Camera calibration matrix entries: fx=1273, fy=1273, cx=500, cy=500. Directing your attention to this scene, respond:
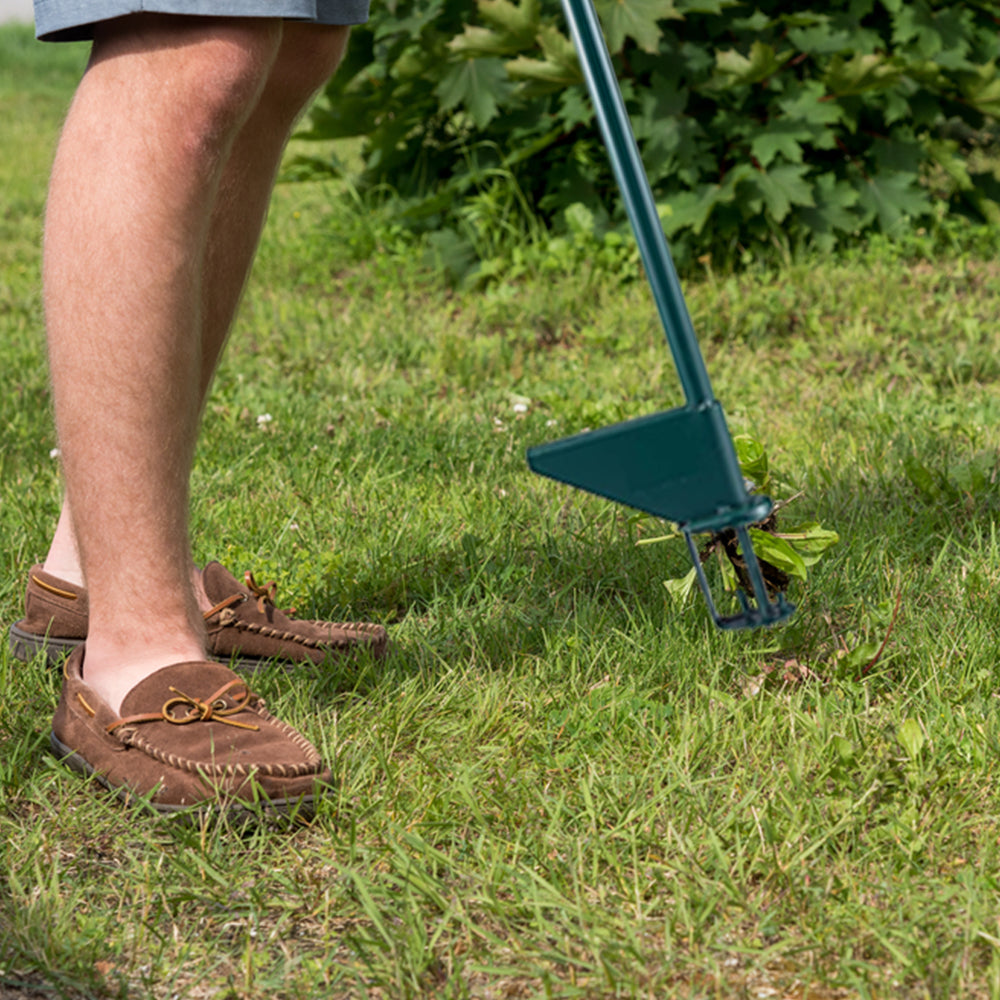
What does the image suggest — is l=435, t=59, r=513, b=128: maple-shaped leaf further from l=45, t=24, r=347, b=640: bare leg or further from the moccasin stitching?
the moccasin stitching

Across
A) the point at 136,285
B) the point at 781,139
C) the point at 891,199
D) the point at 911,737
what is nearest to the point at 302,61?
the point at 136,285

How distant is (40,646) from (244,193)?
0.77m

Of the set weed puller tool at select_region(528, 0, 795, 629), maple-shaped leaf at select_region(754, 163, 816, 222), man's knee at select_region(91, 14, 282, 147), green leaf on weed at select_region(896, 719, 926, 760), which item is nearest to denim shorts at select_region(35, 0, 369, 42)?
man's knee at select_region(91, 14, 282, 147)

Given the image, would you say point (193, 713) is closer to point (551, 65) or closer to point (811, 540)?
point (811, 540)

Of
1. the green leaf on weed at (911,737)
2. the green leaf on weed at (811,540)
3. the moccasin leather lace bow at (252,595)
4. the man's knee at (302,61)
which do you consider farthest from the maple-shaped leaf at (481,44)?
the green leaf on weed at (911,737)

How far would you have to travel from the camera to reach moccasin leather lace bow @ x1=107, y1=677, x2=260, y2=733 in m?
1.64

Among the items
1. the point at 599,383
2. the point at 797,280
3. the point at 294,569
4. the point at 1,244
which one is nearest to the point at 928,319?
the point at 797,280

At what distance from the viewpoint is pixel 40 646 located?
77.4 inches

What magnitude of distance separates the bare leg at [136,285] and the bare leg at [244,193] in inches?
10.8

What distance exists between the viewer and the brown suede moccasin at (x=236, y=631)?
76.9 inches

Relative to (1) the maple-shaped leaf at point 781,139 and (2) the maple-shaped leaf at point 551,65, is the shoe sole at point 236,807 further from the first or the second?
(1) the maple-shaped leaf at point 781,139

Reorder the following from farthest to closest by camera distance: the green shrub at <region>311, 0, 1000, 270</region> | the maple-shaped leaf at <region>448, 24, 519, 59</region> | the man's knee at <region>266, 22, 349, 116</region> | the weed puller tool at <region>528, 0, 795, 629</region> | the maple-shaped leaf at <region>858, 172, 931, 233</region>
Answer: the maple-shaped leaf at <region>858, 172, 931, 233</region> < the green shrub at <region>311, 0, 1000, 270</region> < the maple-shaped leaf at <region>448, 24, 519, 59</region> < the man's knee at <region>266, 22, 349, 116</region> < the weed puller tool at <region>528, 0, 795, 629</region>

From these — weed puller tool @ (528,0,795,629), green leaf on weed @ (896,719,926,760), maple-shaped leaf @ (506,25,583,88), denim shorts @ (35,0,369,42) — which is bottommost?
green leaf on weed @ (896,719,926,760)

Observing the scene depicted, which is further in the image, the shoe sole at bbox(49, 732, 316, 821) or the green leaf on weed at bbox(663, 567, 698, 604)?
the green leaf on weed at bbox(663, 567, 698, 604)
